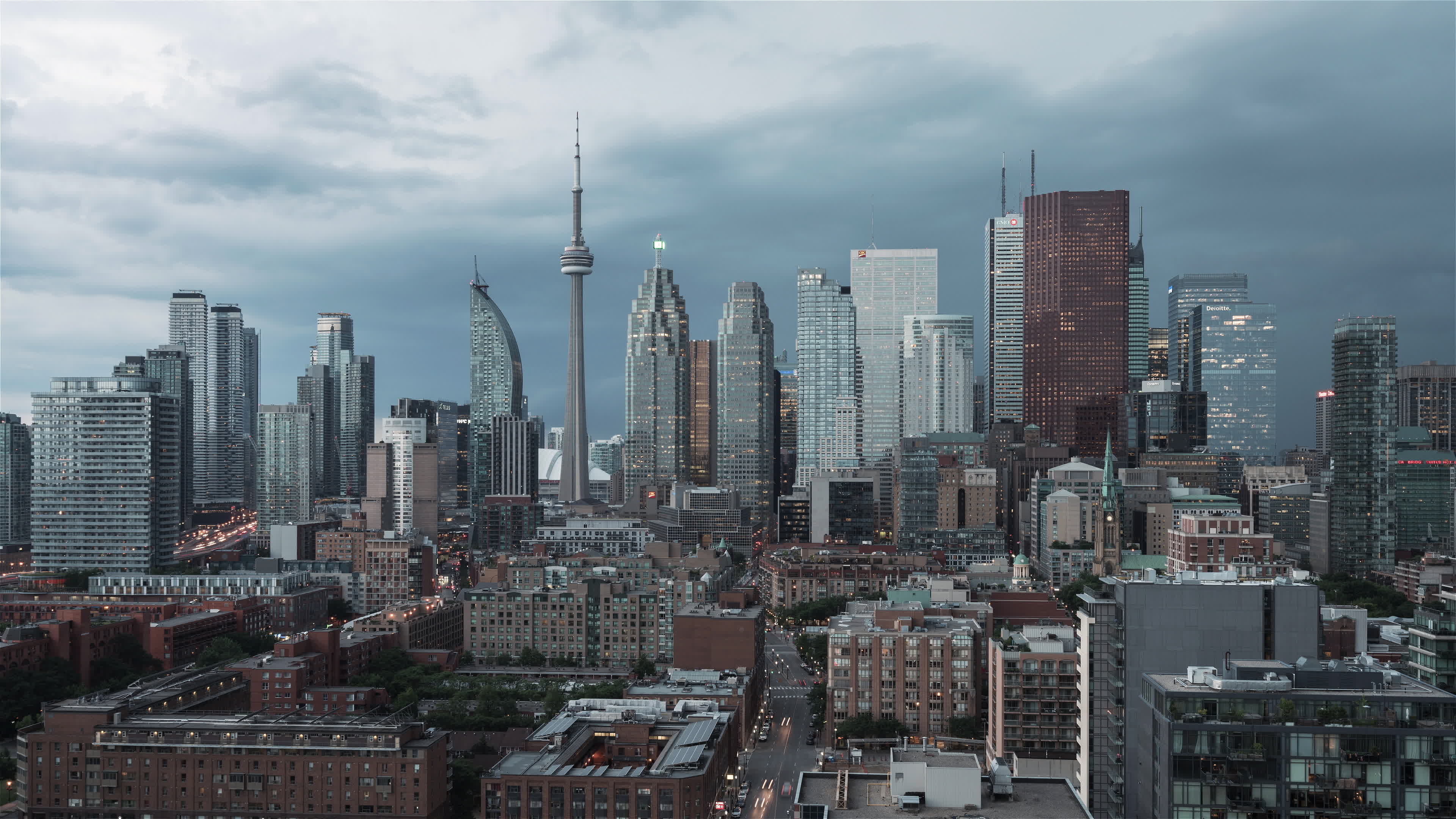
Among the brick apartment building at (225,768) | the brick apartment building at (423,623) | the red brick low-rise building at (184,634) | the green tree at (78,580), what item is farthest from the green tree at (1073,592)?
the green tree at (78,580)

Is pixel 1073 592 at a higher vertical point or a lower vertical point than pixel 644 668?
higher

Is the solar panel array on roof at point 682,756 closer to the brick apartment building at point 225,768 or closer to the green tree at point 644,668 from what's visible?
the brick apartment building at point 225,768

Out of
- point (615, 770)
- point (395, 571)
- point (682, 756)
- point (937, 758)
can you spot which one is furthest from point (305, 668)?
point (937, 758)

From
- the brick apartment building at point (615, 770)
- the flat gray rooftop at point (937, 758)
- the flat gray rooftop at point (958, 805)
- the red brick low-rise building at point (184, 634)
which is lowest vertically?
the red brick low-rise building at point (184, 634)

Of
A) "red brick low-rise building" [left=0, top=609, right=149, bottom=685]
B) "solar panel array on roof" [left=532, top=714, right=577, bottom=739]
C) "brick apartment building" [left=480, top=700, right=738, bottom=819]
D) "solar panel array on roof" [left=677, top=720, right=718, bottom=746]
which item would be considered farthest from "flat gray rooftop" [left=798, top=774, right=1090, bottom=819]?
"red brick low-rise building" [left=0, top=609, right=149, bottom=685]

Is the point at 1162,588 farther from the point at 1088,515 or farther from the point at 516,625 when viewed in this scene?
the point at 1088,515

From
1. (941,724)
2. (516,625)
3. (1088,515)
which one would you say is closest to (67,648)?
(516,625)

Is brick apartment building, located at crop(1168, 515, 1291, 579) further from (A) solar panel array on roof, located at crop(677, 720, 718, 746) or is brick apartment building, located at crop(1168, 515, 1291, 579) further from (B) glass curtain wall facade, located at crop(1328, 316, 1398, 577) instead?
(A) solar panel array on roof, located at crop(677, 720, 718, 746)

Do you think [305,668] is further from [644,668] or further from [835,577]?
[835,577]
